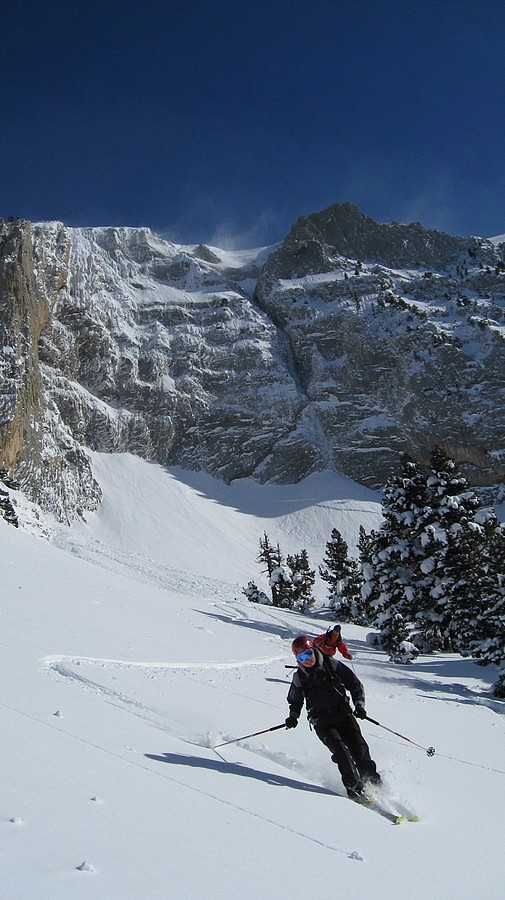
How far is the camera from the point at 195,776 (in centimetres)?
456

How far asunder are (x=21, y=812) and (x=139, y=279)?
120 metres

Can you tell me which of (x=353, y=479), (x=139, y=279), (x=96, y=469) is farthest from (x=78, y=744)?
(x=139, y=279)

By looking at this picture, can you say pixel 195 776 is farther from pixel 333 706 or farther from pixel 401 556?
pixel 401 556

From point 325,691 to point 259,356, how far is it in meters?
104

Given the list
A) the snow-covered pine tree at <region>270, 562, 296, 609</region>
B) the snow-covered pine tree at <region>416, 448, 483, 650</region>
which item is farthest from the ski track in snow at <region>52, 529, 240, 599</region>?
the snow-covered pine tree at <region>416, 448, 483, 650</region>

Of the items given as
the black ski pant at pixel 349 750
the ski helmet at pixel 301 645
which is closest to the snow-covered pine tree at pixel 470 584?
the black ski pant at pixel 349 750

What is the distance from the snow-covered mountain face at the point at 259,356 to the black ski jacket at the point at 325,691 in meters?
75.8

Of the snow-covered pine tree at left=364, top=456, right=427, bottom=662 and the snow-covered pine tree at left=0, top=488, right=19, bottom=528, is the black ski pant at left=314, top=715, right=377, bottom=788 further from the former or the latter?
the snow-covered pine tree at left=0, top=488, right=19, bottom=528

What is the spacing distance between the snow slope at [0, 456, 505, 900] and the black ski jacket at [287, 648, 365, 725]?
1.67 ft

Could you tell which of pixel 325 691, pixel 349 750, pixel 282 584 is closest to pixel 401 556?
pixel 325 691

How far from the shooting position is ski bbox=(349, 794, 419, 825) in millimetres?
4684

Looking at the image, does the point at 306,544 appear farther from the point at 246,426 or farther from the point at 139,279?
the point at 139,279

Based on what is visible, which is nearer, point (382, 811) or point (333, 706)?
point (382, 811)

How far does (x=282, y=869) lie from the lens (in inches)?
125
